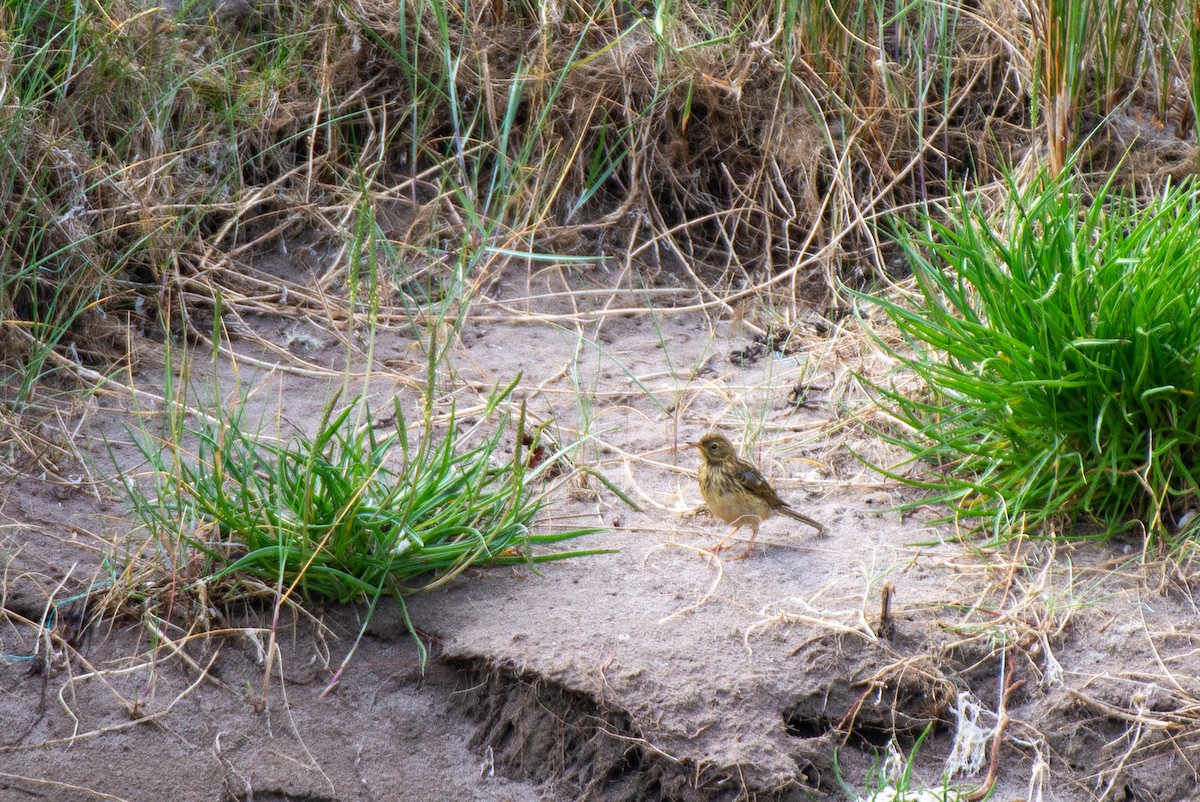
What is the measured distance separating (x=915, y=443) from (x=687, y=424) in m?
0.98

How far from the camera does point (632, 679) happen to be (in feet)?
11.1

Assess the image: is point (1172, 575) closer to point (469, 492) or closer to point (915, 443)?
point (915, 443)

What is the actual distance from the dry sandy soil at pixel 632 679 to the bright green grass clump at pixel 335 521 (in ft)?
0.38

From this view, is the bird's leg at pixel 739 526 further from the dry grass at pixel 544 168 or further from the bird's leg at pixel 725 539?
the dry grass at pixel 544 168

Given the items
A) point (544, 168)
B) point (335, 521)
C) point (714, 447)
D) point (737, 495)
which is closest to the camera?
point (335, 521)

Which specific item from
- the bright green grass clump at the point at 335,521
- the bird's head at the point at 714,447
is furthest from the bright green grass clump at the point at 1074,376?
the bright green grass clump at the point at 335,521

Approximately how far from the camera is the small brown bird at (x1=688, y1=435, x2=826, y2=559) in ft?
13.3

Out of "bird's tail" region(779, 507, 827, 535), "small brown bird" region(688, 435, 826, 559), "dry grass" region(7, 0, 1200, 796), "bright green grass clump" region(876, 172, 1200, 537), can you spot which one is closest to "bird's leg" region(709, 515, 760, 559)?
"small brown bird" region(688, 435, 826, 559)

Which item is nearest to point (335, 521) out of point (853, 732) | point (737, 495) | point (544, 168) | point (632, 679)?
point (632, 679)

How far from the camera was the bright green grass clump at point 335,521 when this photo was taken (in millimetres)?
3541

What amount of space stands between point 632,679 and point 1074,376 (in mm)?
1733

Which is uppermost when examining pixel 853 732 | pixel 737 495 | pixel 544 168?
pixel 544 168

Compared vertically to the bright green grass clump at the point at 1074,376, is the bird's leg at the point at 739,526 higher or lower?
lower

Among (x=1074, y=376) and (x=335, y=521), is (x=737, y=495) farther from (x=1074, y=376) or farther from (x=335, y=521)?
(x=335, y=521)
